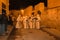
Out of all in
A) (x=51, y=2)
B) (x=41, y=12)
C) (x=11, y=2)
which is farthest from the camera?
(x=11, y=2)

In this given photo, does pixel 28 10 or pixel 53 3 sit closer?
pixel 53 3

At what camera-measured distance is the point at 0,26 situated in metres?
8.55

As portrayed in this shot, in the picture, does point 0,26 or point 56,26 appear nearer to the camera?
point 0,26

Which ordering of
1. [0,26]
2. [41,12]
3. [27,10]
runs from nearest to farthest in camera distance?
[0,26] < [41,12] < [27,10]

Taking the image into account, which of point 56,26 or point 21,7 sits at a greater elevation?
point 21,7

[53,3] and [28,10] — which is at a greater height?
[53,3]

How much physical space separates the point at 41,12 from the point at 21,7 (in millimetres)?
6132

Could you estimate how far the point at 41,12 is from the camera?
17953mm

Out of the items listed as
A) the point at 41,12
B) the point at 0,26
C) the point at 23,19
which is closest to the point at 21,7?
the point at 41,12

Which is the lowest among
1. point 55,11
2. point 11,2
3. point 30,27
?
point 30,27

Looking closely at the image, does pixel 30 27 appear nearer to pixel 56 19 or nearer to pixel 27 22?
pixel 27 22

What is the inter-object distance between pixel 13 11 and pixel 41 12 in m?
6.20

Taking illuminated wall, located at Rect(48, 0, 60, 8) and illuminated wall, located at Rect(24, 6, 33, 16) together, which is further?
illuminated wall, located at Rect(24, 6, 33, 16)

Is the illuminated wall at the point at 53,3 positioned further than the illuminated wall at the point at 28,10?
No
